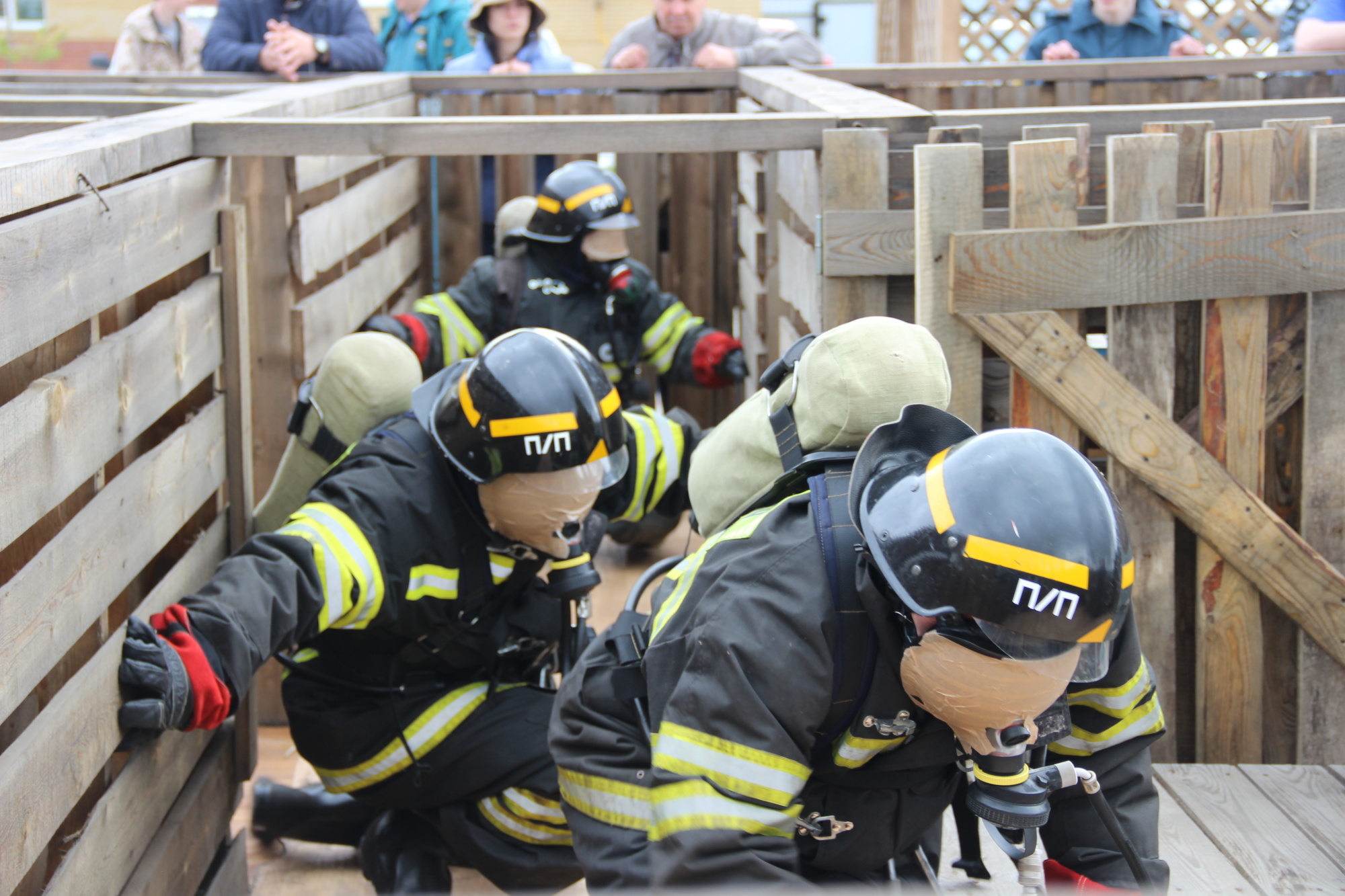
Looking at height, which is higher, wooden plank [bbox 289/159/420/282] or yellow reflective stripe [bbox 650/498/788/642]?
wooden plank [bbox 289/159/420/282]

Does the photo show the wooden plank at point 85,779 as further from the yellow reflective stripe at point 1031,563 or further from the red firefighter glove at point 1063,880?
the red firefighter glove at point 1063,880

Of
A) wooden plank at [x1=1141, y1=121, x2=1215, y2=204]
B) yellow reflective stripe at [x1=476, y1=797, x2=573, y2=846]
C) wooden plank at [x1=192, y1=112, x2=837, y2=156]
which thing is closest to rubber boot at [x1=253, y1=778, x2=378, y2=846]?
yellow reflective stripe at [x1=476, y1=797, x2=573, y2=846]

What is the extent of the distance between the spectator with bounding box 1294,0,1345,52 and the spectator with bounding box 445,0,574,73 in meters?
3.82

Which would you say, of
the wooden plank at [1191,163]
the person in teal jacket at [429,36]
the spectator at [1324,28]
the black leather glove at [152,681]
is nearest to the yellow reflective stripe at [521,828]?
the black leather glove at [152,681]

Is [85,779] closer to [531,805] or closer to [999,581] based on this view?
[531,805]

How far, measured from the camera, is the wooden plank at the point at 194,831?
279cm

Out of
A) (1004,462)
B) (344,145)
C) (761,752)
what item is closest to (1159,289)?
(1004,462)

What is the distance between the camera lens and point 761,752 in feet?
6.28

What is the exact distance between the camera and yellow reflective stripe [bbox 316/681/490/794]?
339 centimetres

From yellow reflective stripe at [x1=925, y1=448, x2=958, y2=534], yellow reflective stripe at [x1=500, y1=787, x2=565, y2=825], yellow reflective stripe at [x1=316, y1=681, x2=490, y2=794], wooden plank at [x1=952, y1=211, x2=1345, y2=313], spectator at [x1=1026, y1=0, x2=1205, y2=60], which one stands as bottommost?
yellow reflective stripe at [x1=500, y1=787, x2=565, y2=825]

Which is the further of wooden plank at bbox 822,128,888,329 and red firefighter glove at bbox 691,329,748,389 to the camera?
red firefighter glove at bbox 691,329,748,389

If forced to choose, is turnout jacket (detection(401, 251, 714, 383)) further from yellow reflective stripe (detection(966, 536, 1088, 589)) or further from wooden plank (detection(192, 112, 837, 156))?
yellow reflective stripe (detection(966, 536, 1088, 589))

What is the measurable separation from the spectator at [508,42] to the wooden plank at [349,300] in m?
0.98

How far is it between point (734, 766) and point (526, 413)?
47.7 inches
